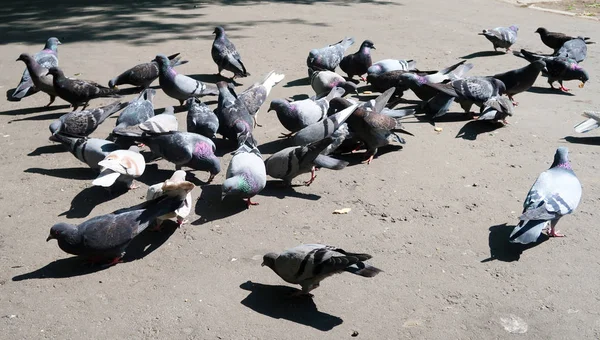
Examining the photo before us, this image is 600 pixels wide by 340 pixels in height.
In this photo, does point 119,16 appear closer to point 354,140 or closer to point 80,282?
point 354,140

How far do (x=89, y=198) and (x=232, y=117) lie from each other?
166cm

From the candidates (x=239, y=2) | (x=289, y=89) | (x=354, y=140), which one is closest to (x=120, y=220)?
(x=354, y=140)

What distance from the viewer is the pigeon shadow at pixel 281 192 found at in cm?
578

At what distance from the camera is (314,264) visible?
4.02m

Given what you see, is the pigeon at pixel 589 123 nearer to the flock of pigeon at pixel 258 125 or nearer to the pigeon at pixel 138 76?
the flock of pigeon at pixel 258 125

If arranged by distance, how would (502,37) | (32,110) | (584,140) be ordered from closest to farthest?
(584,140), (32,110), (502,37)

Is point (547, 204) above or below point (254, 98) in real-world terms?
below

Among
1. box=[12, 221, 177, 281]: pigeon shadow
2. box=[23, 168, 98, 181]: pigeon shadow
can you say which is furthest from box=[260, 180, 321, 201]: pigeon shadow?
box=[23, 168, 98, 181]: pigeon shadow

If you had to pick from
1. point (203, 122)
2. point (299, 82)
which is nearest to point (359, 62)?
point (299, 82)

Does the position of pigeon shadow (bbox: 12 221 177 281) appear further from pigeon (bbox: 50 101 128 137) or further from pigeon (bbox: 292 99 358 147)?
pigeon (bbox: 50 101 128 137)

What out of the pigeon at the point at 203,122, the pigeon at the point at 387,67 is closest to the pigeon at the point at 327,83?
the pigeon at the point at 387,67

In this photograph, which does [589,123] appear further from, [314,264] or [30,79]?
[30,79]

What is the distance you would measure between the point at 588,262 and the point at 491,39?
623 centimetres

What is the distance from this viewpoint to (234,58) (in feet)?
28.7
